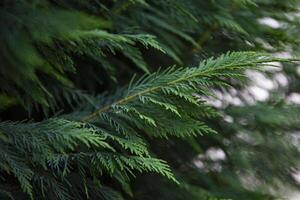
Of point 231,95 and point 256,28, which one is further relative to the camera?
point 231,95

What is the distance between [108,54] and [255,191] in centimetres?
80

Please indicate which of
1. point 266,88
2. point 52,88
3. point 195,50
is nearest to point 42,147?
point 52,88

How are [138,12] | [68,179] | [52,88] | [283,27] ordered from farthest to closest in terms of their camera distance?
1. [283,27]
2. [138,12]
3. [52,88]
4. [68,179]

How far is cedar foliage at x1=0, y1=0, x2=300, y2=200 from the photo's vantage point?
1142 mm

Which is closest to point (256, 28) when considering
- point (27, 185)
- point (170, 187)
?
point (170, 187)

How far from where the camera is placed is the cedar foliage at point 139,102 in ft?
3.75

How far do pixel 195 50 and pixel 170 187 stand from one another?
58cm

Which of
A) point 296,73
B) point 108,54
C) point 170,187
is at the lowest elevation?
point 170,187

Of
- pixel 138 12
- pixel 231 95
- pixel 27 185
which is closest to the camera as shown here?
pixel 27 185

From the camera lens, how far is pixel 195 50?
1.90 meters

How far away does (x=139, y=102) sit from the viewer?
131cm

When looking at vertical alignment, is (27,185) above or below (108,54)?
below

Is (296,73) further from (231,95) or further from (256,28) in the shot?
(256,28)

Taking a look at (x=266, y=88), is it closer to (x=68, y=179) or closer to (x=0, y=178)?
(x=68, y=179)
